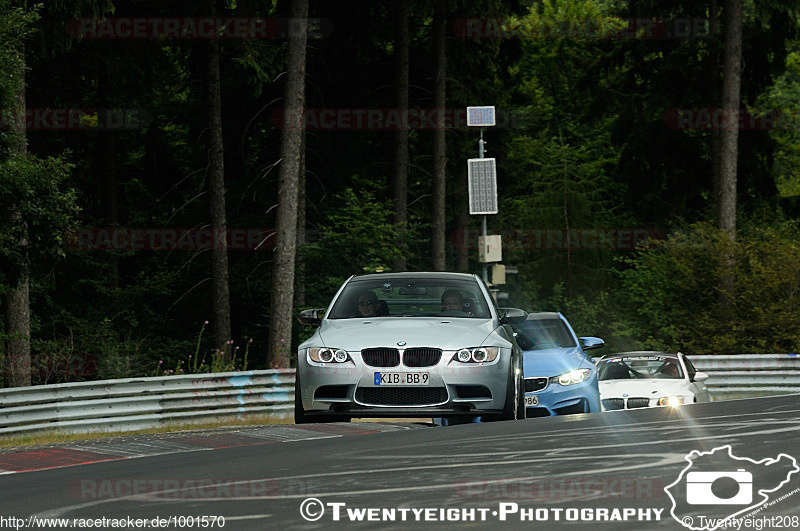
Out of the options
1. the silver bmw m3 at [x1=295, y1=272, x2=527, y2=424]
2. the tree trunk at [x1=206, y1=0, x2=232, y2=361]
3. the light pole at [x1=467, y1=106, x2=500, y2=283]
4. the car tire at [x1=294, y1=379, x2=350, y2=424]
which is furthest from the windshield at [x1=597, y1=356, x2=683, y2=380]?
the tree trunk at [x1=206, y1=0, x2=232, y2=361]

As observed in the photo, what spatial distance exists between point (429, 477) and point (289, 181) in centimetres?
2173

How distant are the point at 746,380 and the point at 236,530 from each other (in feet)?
70.4

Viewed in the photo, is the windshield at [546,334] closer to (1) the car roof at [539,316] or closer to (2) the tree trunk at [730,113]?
(1) the car roof at [539,316]

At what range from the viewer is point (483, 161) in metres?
29.3

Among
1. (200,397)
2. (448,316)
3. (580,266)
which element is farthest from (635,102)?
(448,316)

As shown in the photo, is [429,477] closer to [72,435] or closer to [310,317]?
[310,317]

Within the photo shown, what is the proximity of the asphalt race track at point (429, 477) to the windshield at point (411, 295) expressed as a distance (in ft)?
3.97

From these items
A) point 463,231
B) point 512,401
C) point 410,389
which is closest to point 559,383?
point 512,401

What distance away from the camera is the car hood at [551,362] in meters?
16.7

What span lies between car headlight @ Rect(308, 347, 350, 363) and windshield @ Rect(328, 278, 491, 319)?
1140 mm

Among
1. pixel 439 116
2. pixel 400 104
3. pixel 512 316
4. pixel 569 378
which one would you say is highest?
pixel 400 104

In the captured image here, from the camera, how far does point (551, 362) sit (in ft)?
55.4

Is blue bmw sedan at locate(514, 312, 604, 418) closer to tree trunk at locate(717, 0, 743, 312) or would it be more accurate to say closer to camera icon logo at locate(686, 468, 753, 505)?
camera icon logo at locate(686, 468, 753, 505)

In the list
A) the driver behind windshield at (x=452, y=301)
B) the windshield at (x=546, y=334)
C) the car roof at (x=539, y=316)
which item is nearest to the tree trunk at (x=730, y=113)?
the car roof at (x=539, y=316)
